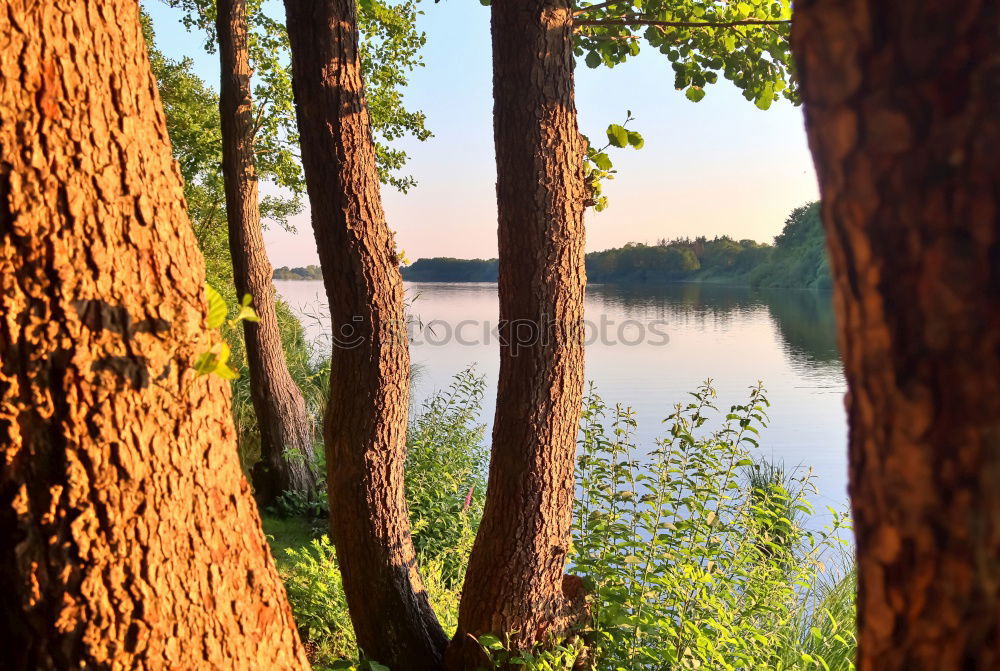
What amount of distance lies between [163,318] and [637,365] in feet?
31.6

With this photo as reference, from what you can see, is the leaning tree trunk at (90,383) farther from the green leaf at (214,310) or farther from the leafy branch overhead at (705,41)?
the leafy branch overhead at (705,41)

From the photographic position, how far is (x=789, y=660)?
3.04 meters

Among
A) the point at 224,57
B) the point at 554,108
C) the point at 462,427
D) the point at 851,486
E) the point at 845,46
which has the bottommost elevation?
the point at 462,427

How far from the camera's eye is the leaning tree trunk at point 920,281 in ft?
2.51

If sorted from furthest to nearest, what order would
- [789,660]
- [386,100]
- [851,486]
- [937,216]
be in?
[386,100], [789,660], [851,486], [937,216]

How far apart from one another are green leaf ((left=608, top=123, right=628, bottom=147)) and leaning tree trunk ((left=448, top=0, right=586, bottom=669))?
239mm

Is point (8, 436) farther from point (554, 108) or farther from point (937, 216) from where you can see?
point (554, 108)

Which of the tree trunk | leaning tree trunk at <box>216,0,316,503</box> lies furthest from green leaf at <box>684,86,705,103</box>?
leaning tree trunk at <box>216,0,316,503</box>

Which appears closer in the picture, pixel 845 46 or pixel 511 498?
pixel 845 46

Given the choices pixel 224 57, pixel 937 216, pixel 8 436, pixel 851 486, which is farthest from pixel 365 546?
pixel 224 57

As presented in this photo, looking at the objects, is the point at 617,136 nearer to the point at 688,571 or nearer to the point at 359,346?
the point at 359,346

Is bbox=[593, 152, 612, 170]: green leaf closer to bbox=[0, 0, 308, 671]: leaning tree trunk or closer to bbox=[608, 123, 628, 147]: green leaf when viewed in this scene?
bbox=[608, 123, 628, 147]: green leaf

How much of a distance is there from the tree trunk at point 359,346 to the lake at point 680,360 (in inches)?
76.4

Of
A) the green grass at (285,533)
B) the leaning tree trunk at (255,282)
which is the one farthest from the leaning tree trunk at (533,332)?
the leaning tree trunk at (255,282)
